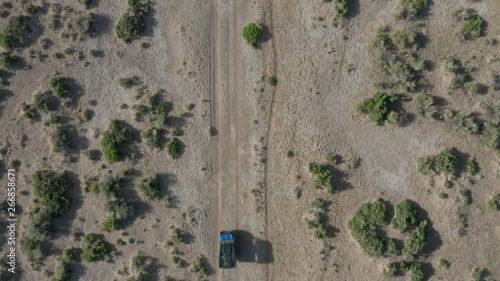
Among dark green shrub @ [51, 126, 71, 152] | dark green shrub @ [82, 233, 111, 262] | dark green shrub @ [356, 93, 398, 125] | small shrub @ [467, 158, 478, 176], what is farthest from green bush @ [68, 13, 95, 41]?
small shrub @ [467, 158, 478, 176]

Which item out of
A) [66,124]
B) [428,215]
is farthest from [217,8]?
[428,215]

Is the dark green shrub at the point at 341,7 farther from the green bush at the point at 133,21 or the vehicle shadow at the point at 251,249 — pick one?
the vehicle shadow at the point at 251,249

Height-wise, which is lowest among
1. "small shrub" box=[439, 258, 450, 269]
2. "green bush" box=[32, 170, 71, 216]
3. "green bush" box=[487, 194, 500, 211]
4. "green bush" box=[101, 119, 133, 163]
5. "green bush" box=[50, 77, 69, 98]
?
"small shrub" box=[439, 258, 450, 269]

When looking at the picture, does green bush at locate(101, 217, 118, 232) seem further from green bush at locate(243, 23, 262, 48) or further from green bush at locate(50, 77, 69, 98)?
green bush at locate(243, 23, 262, 48)

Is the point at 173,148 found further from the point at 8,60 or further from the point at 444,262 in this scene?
the point at 444,262

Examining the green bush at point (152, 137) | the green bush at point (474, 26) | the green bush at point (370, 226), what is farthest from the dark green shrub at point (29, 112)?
the green bush at point (474, 26)

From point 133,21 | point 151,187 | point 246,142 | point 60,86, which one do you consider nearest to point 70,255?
point 151,187

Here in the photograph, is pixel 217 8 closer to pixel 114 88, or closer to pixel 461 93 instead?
pixel 114 88
